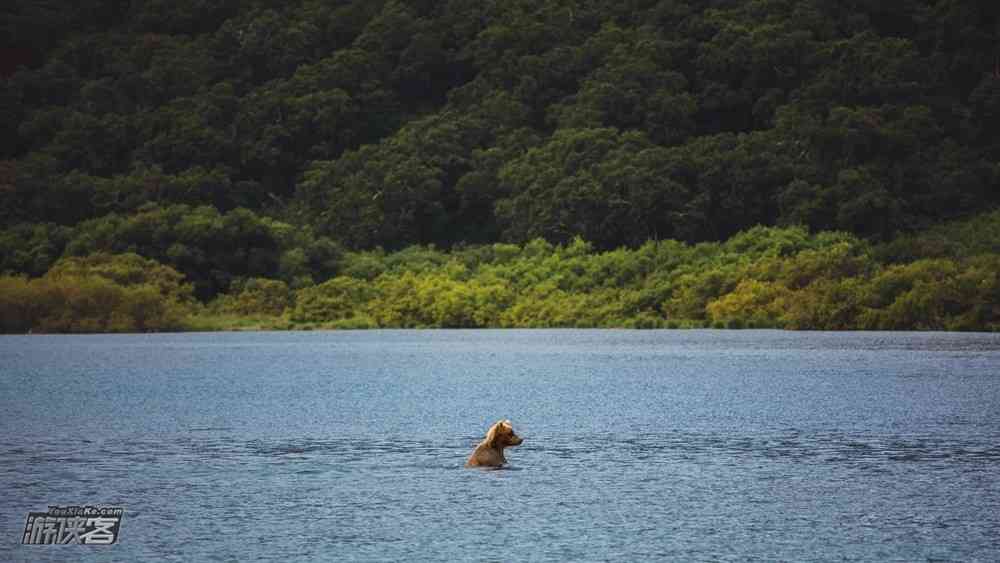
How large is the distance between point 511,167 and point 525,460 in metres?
117

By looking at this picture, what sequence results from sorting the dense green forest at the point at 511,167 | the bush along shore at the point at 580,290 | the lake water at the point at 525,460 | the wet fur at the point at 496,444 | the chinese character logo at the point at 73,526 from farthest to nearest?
the dense green forest at the point at 511,167, the bush along shore at the point at 580,290, the wet fur at the point at 496,444, the lake water at the point at 525,460, the chinese character logo at the point at 73,526

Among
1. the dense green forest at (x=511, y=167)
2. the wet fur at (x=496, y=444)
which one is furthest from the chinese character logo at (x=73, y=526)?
the dense green forest at (x=511, y=167)

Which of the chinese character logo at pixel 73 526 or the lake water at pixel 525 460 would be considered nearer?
the chinese character logo at pixel 73 526

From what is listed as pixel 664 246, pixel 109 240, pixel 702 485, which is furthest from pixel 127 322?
pixel 702 485

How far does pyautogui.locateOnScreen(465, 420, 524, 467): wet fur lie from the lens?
3434cm

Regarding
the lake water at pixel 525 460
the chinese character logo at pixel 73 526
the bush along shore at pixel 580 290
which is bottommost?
the chinese character logo at pixel 73 526

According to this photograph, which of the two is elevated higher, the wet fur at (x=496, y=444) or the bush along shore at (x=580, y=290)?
the bush along shore at (x=580, y=290)

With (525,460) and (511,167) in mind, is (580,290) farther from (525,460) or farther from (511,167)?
(525,460)

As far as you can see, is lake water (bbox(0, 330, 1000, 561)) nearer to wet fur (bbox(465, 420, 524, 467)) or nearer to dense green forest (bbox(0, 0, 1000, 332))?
wet fur (bbox(465, 420, 524, 467))

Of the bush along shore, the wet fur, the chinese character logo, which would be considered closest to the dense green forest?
the bush along shore

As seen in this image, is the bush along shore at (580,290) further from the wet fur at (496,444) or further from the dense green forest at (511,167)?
the wet fur at (496,444)

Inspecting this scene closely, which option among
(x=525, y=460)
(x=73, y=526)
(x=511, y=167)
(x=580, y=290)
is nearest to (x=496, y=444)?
(x=525, y=460)

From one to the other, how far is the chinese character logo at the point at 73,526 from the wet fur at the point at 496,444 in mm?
8844

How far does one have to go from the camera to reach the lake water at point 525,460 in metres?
26.1
